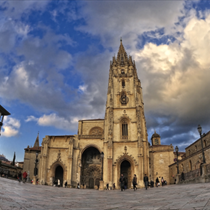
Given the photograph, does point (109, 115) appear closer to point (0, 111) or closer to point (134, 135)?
point (134, 135)

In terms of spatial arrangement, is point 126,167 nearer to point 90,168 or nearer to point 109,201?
point 90,168

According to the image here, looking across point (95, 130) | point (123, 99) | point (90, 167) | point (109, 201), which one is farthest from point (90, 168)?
point (109, 201)

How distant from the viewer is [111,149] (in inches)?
1476

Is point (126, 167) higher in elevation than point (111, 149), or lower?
lower

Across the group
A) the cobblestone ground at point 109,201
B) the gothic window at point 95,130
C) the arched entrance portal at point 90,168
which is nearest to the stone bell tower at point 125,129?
the arched entrance portal at point 90,168

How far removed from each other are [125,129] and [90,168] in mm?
10047

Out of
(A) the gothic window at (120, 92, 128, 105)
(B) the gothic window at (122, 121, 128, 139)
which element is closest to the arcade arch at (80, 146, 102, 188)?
(B) the gothic window at (122, 121, 128, 139)

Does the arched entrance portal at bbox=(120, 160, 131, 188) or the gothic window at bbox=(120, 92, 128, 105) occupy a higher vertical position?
the gothic window at bbox=(120, 92, 128, 105)

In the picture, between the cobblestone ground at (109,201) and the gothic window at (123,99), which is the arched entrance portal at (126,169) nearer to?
the gothic window at (123,99)

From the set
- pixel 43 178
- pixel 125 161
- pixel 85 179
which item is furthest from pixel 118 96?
pixel 43 178

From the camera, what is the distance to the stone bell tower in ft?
120

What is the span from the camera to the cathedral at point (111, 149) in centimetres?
3709

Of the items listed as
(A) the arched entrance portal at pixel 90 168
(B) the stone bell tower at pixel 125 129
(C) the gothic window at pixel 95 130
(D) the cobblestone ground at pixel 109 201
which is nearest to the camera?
(D) the cobblestone ground at pixel 109 201

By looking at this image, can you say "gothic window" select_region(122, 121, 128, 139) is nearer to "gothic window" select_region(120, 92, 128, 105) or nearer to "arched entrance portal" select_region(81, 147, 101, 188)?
"gothic window" select_region(120, 92, 128, 105)
